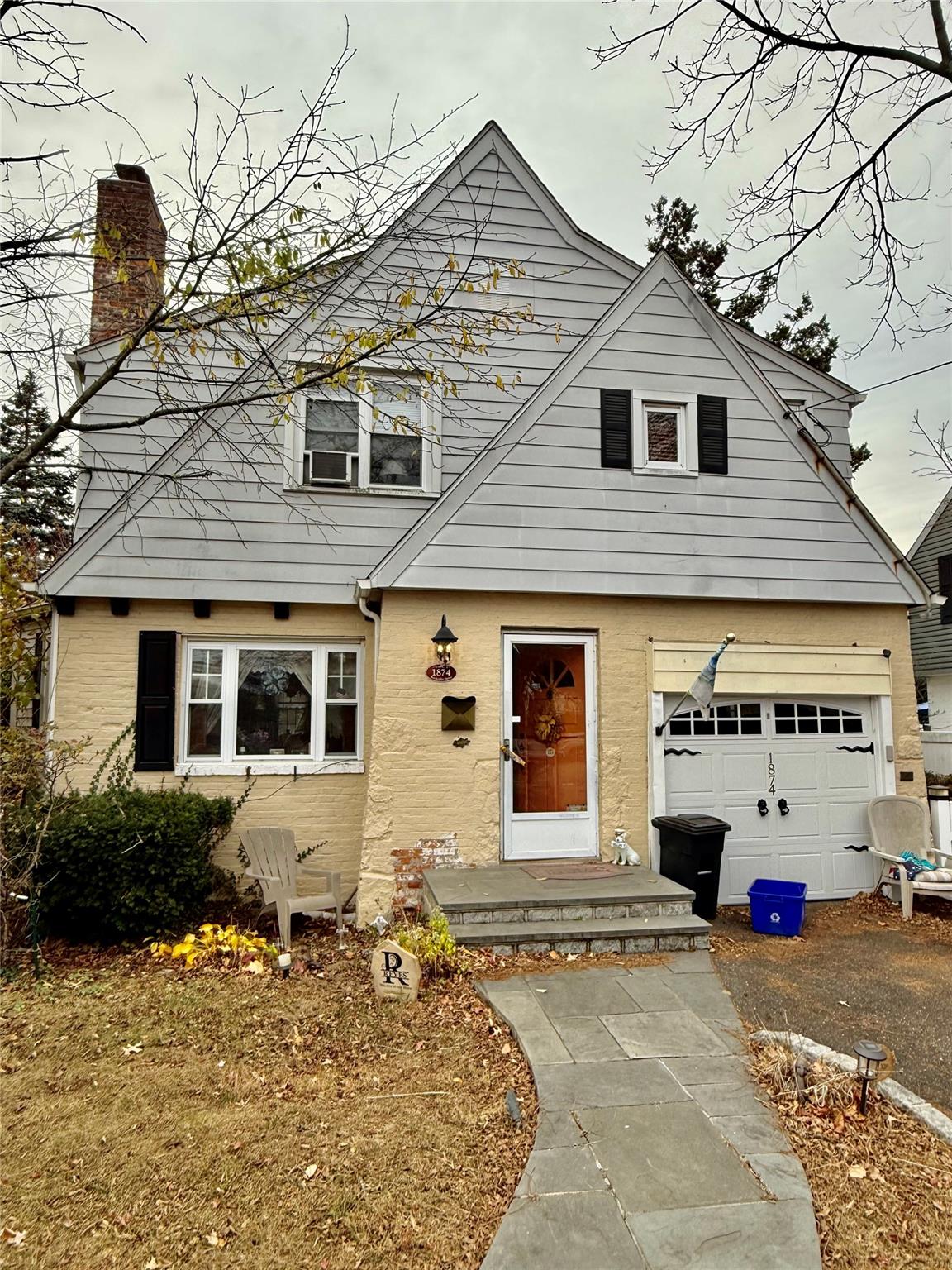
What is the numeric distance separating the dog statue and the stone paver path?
218cm

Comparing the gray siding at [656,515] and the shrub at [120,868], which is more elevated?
the gray siding at [656,515]

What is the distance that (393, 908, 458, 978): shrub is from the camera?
17.3 ft

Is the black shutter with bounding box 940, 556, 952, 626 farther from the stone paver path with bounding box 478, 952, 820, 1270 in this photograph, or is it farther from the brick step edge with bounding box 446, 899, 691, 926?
the stone paver path with bounding box 478, 952, 820, 1270

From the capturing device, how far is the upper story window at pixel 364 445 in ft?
27.0

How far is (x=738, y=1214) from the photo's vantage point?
9.34 ft

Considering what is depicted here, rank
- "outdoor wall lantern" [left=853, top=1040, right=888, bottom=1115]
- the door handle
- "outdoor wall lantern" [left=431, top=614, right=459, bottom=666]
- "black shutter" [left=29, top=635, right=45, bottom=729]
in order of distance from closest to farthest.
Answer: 1. "outdoor wall lantern" [left=853, top=1040, right=888, bottom=1115]
2. "outdoor wall lantern" [left=431, top=614, right=459, bottom=666]
3. the door handle
4. "black shutter" [left=29, top=635, right=45, bottom=729]

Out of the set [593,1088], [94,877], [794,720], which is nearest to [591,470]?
[794,720]

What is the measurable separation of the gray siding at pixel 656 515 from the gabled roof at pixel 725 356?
67 mm

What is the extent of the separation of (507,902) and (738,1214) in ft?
10.3

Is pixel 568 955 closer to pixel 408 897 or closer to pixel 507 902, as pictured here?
pixel 507 902

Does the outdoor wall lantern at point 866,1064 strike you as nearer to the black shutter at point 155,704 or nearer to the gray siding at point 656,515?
the gray siding at point 656,515

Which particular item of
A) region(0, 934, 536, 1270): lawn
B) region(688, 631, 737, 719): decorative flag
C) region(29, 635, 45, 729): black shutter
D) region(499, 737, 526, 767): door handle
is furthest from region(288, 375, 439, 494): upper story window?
region(0, 934, 536, 1270): lawn

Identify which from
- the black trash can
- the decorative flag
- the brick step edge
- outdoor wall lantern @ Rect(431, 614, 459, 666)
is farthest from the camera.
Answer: outdoor wall lantern @ Rect(431, 614, 459, 666)

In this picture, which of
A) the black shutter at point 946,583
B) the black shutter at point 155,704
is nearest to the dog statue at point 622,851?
the black shutter at point 155,704
